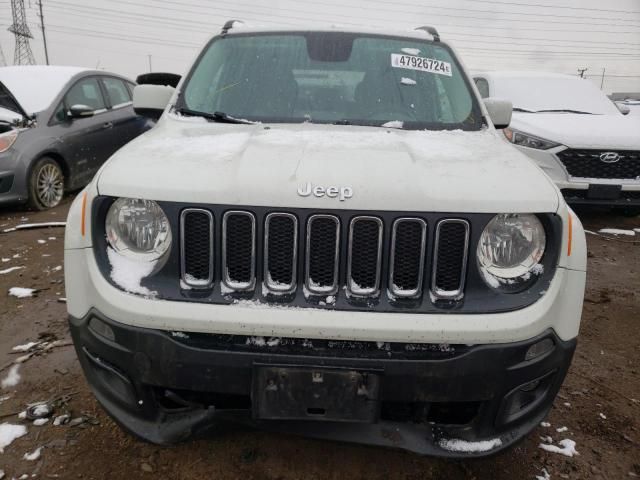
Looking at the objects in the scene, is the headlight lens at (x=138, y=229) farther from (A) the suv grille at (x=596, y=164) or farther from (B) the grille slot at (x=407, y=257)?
(A) the suv grille at (x=596, y=164)

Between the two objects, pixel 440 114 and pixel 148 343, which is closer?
pixel 148 343

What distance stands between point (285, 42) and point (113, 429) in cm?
228

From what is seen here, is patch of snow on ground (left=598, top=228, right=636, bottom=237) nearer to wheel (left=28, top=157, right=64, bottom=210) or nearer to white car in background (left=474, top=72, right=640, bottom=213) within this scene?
white car in background (left=474, top=72, right=640, bottom=213)

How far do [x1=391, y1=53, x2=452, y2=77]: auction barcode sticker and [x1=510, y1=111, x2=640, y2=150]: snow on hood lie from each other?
11.3 ft

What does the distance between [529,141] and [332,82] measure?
403cm

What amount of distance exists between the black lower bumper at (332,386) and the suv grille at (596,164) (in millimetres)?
4576

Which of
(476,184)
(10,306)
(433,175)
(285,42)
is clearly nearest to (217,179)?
(433,175)

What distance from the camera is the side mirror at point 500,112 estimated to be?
2.91m

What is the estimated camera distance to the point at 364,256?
65.8 inches

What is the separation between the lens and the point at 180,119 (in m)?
2.60

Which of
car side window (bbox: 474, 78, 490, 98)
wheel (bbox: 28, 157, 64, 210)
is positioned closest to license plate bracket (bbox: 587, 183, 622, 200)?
car side window (bbox: 474, 78, 490, 98)

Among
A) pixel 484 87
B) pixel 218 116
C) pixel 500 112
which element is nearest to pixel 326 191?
pixel 218 116

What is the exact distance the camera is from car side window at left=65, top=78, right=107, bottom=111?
6.43 metres

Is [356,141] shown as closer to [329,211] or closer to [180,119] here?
[329,211]
